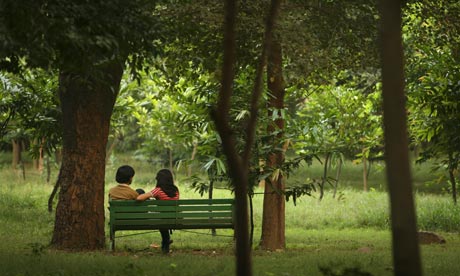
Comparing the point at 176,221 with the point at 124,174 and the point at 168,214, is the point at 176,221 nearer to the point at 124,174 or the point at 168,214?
the point at 168,214

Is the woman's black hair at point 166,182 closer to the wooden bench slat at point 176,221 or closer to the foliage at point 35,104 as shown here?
the wooden bench slat at point 176,221

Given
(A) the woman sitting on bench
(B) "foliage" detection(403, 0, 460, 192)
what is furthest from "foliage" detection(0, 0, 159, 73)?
(B) "foliage" detection(403, 0, 460, 192)

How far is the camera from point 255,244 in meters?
18.1

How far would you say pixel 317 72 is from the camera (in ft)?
57.3

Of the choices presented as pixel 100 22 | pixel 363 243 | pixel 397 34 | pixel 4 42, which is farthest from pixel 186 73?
pixel 397 34

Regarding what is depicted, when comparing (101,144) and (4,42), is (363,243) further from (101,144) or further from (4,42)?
(4,42)

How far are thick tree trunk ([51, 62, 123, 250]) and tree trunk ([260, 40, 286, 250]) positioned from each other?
117 inches

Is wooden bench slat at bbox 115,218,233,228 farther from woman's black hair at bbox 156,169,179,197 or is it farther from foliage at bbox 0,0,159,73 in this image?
foliage at bbox 0,0,159,73

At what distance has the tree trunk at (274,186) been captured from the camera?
15.6m

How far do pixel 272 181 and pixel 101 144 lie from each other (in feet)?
9.95

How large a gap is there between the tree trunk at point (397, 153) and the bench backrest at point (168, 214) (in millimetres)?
7774

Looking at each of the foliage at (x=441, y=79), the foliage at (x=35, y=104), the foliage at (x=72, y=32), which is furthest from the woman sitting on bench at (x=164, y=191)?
the foliage at (x=35, y=104)

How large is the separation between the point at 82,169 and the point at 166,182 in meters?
1.43

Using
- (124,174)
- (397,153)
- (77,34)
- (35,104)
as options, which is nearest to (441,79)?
(124,174)
